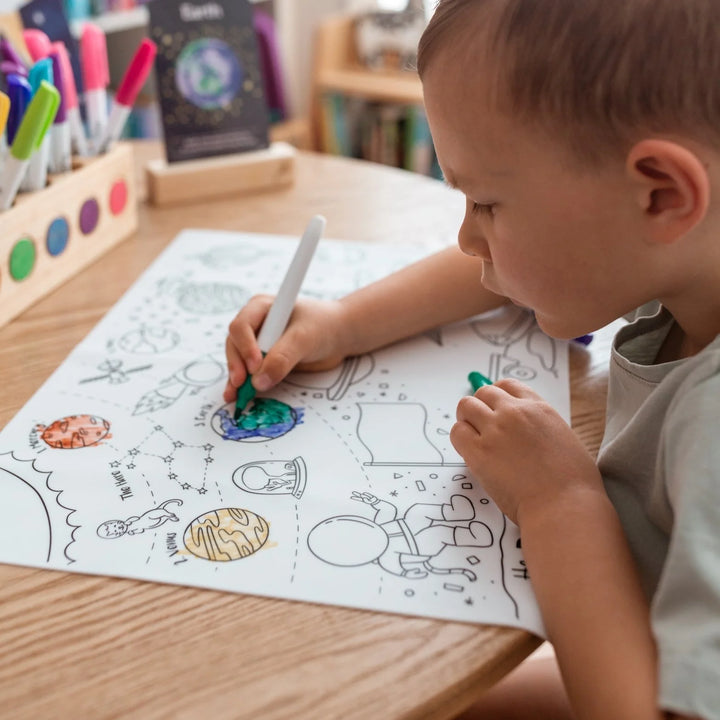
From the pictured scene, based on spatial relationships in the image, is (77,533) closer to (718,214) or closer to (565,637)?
(565,637)

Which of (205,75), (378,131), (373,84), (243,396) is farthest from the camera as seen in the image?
(378,131)

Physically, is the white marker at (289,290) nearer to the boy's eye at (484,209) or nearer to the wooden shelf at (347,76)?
the boy's eye at (484,209)

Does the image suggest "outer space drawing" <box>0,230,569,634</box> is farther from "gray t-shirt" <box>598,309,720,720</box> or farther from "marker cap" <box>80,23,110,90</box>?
"marker cap" <box>80,23,110,90</box>

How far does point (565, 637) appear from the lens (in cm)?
46

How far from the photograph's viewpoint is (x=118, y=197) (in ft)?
3.04

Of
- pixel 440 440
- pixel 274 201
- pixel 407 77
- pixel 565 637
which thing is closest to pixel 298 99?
pixel 407 77

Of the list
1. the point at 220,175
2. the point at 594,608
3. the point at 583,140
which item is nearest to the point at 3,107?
the point at 220,175

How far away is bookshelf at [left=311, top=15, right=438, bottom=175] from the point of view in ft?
8.10

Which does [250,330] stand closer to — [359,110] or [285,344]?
[285,344]

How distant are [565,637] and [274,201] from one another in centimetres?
72

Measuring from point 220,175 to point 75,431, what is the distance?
51 cm

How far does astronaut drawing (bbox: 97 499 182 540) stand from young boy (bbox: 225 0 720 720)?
20cm

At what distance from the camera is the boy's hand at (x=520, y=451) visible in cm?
53

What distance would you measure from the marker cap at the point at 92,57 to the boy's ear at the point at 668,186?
61 centimetres
